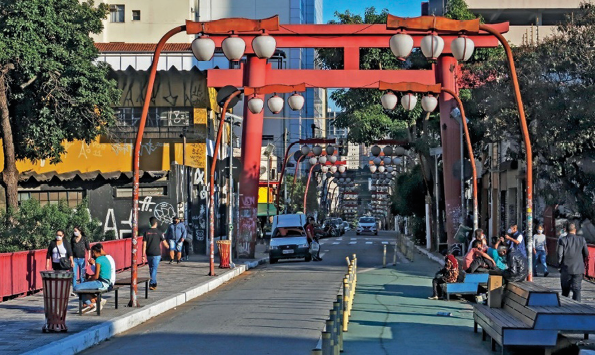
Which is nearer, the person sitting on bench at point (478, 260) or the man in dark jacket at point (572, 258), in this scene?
the man in dark jacket at point (572, 258)

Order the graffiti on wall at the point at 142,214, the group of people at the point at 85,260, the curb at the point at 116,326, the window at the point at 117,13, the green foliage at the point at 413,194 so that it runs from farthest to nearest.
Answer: the window at the point at 117,13
the green foliage at the point at 413,194
the graffiti on wall at the point at 142,214
the group of people at the point at 85,260
the curb at the point at 116,326

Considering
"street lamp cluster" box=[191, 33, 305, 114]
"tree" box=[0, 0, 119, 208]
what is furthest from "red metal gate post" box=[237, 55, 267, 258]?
"street lamp cluster" box=[191, 33, 305, 114]

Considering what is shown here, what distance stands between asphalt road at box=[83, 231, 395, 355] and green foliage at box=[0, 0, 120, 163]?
8363 mm

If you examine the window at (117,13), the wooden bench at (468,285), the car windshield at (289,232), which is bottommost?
the wooden bench at (468,285)

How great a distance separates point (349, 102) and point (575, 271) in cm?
3050

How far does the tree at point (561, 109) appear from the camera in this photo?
102 feet

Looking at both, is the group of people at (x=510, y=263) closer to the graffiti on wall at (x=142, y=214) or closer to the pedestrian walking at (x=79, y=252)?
the pedestrian walking at (x=79, y=252)

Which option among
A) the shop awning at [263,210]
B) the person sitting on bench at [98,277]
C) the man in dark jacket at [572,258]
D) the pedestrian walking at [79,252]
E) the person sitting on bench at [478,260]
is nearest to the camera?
the person sitting on bench at [98,277]

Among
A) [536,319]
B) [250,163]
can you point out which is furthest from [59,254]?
[250,163]

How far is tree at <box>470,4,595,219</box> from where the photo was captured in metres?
31.0

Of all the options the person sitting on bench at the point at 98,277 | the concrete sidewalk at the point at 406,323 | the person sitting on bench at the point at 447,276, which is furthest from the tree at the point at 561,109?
the person sitting on bench at the point at 98,277

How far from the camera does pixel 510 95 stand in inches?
1337

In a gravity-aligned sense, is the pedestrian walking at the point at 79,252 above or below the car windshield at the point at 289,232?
above

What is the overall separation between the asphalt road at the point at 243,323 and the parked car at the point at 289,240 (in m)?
11.2
